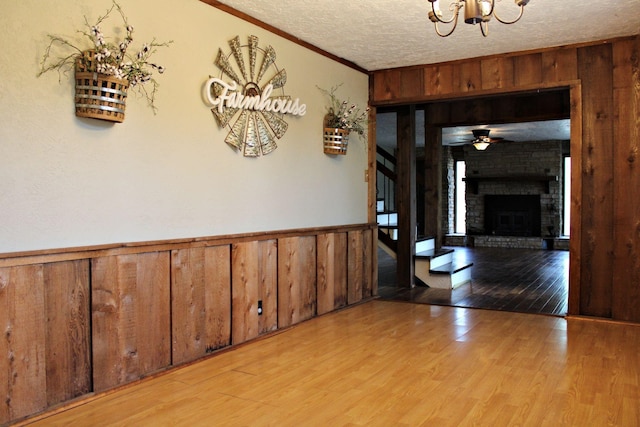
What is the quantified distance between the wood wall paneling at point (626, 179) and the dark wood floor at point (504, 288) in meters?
0.60

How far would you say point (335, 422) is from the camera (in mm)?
2576

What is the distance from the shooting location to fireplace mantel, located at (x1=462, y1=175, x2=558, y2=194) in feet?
40.0

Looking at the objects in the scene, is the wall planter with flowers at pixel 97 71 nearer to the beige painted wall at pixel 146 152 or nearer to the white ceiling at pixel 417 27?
the beige painted wall at pixel 146 152

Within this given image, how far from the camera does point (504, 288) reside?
6434 millimetres

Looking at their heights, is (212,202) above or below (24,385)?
above

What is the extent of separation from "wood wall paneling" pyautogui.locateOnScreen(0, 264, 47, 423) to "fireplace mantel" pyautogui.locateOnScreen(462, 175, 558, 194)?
11599 mm

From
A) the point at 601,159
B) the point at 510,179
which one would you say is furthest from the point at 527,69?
the point at 510,179

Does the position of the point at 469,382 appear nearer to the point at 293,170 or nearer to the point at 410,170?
the point at 293,170

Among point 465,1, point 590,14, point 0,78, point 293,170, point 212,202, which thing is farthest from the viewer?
point 293,170

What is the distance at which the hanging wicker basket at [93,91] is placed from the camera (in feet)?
8.84

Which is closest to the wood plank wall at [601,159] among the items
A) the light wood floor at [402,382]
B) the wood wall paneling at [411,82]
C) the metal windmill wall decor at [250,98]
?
the light wood floor at [402,382]

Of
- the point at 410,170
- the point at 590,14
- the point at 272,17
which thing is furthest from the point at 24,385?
the point at 410,170

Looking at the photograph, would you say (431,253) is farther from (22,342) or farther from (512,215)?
(512,215)

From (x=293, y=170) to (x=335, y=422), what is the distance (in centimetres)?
242
